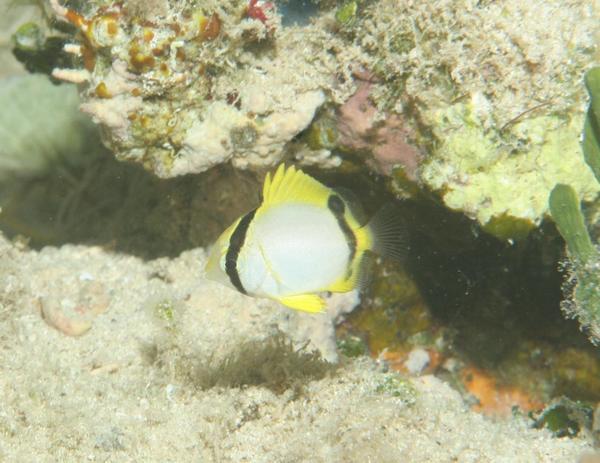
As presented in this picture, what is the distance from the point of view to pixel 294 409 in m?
2.99

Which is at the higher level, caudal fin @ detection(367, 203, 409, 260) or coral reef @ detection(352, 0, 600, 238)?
coral reef @ detection(352, 0, 600, 238)

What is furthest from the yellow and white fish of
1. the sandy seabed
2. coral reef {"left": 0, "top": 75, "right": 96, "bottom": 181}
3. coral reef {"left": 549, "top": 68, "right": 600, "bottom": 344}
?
coral reef {"left": 0, "top": 75, "right": 96, "bottom": 181}

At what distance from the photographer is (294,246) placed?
2.49m

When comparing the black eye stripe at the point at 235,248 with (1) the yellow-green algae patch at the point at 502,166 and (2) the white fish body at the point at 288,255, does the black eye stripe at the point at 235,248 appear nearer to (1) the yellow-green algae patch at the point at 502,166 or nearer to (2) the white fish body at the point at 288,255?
(2) the white fish body at the point at 288,255

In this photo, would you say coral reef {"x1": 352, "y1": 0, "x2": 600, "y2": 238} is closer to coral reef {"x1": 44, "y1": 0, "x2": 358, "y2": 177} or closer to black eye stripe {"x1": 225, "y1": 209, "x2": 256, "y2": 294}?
coral reef {"x1": 44, "y1": 0, "x2": 358, "y2": 177}

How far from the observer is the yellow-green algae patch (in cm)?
305

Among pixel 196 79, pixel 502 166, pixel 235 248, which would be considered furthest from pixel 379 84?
pixel 235 248

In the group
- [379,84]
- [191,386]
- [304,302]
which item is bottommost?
[191,386]

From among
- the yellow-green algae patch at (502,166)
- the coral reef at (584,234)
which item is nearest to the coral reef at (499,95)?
the yellow-green algae patch at (502,166)

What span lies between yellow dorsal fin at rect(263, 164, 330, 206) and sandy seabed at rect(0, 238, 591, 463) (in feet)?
3.68

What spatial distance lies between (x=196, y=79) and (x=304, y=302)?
57.6 inches

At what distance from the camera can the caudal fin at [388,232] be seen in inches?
105

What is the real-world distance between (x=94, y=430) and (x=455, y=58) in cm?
276

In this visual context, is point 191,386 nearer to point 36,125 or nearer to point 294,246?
point 294,246
